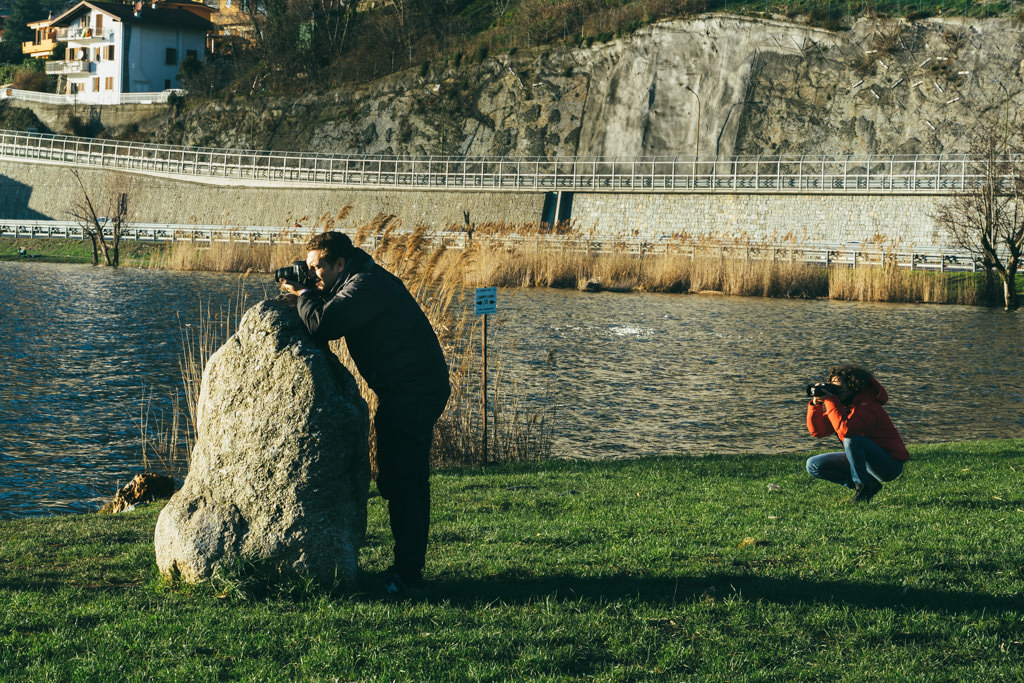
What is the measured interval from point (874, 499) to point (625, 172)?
208 ft

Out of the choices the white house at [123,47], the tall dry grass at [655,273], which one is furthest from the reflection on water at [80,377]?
the white house at [123,47]

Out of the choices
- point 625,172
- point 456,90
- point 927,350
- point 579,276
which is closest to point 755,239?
point 579,276

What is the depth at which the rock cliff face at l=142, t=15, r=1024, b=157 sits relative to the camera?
206 ft

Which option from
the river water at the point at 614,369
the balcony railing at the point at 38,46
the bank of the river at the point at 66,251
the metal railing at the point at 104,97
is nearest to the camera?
the river water at the point at 614,369

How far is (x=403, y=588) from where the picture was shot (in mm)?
6188

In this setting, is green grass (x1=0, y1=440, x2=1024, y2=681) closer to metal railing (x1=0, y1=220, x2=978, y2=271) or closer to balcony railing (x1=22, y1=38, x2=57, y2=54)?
metal railing (x1=0, y1=220, x2=978, y2=271)

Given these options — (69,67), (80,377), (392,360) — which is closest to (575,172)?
(69,67)

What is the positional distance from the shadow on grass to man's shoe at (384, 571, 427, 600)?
0.09 m

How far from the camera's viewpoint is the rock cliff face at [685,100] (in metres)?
62.8

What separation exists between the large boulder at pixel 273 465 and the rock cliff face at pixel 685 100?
61442mm

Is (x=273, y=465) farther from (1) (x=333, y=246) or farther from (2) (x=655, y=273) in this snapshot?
(2) (x=655, y=273)

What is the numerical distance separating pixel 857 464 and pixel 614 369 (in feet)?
41.3

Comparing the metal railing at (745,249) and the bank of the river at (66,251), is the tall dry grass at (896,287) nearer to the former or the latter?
the metal railing at (745,249)

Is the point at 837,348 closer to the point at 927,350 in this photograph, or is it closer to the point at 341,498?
the point at 927,350
